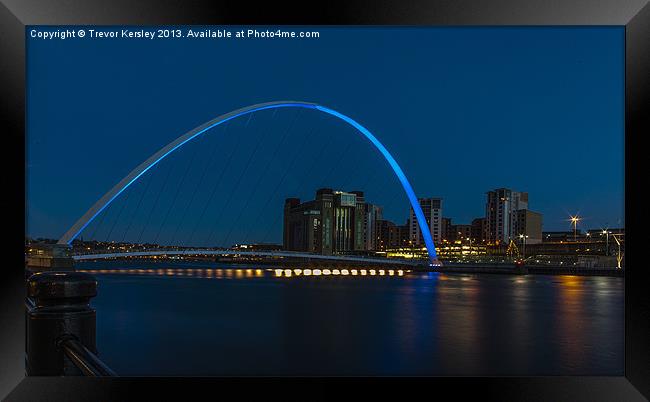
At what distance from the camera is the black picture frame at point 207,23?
2893 millimetres

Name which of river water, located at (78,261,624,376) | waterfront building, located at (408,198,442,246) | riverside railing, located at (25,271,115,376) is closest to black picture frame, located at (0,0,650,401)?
riverside railing, located at (25,271,115,376)

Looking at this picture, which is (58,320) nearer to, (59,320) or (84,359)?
(59,320)

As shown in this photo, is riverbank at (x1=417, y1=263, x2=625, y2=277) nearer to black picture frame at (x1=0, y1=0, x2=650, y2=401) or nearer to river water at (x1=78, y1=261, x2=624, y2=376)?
river water at (x1=78, y1=261, x2=624, y2=376)

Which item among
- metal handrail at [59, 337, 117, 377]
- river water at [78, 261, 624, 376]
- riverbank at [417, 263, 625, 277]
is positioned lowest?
riverbank at [417, 263, 625, 277]

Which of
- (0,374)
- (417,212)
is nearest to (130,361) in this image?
(0,374)

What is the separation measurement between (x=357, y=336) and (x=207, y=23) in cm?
1246

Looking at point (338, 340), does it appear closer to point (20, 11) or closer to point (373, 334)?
point (373, 334)

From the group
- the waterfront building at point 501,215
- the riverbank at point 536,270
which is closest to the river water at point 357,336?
the riverbank at point 536,270

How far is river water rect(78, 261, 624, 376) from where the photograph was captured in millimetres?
10250

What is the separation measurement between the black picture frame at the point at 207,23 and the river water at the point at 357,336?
621cm

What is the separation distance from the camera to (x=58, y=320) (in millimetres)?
1923

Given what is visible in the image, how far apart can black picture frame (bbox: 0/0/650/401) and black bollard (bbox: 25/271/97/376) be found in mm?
924

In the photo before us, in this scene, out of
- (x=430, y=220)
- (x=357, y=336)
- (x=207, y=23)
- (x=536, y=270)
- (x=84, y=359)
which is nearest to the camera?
(x=84, y=359)

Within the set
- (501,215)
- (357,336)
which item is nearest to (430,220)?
(501,215)
